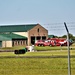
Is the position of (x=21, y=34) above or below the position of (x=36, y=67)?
above

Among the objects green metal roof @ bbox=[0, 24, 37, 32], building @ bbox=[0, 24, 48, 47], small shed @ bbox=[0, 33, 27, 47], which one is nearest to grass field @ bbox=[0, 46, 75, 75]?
small shed @ bbox=[0, 33, 27, 47]

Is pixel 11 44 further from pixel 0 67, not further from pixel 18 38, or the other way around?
pixel 0 67

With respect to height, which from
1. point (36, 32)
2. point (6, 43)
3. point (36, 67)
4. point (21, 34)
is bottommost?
point (36, 67)

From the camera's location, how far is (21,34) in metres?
92.7

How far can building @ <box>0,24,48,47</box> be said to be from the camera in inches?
3310

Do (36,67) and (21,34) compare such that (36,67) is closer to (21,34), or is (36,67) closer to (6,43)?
(6,43)

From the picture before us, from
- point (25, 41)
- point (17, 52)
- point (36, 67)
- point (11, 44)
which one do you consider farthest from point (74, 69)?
point (25, 41)

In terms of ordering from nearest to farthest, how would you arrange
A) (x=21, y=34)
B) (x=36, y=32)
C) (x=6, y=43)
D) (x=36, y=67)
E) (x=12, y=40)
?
(x=36, y=67) < (x=6, y=43) < (x=12, y=40) < (x=21, y=34) < (x=36, y=32)

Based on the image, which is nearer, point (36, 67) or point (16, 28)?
point (36, 67)

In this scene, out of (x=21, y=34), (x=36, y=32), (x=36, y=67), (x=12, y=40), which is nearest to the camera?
(x=36, y=67)

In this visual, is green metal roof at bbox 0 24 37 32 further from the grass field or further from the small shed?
the grass field

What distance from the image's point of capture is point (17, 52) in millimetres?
33062

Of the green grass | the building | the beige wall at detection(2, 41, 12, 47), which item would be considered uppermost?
the building

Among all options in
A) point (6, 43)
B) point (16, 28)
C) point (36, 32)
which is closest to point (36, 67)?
point (6, 43)
